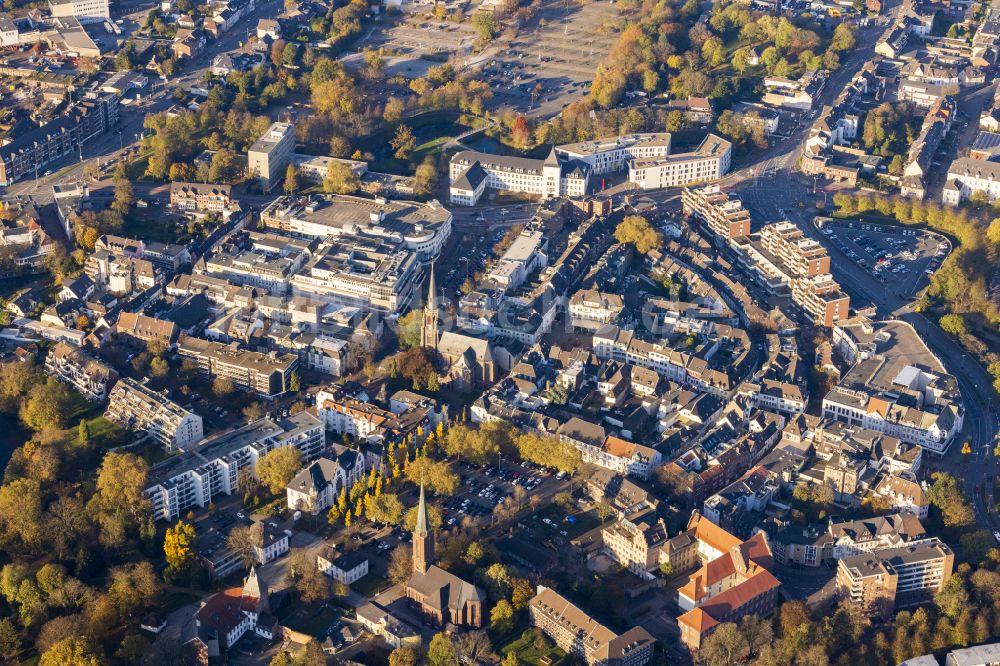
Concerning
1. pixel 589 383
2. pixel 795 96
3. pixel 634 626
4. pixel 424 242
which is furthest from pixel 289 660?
pixel 795 96

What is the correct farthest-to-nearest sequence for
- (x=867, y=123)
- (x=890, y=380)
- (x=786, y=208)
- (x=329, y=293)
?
(x=867, y=123), (x=786, y=208), (x=329, y=293), (x=890, y=380)

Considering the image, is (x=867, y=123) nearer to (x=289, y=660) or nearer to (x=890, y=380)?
(x=890, y=380)

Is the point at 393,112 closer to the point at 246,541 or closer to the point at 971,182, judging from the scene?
the point at 971,182

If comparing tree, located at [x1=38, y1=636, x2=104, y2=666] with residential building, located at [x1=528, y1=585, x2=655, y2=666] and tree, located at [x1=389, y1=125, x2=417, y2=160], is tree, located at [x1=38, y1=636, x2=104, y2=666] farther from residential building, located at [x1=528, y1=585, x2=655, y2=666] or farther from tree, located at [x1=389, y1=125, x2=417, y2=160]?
tree, located at [x1=389, y1=125, x2=417, y2=160]

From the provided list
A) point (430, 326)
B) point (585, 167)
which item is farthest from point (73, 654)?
point (585, 167)

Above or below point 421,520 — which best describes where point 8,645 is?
below
